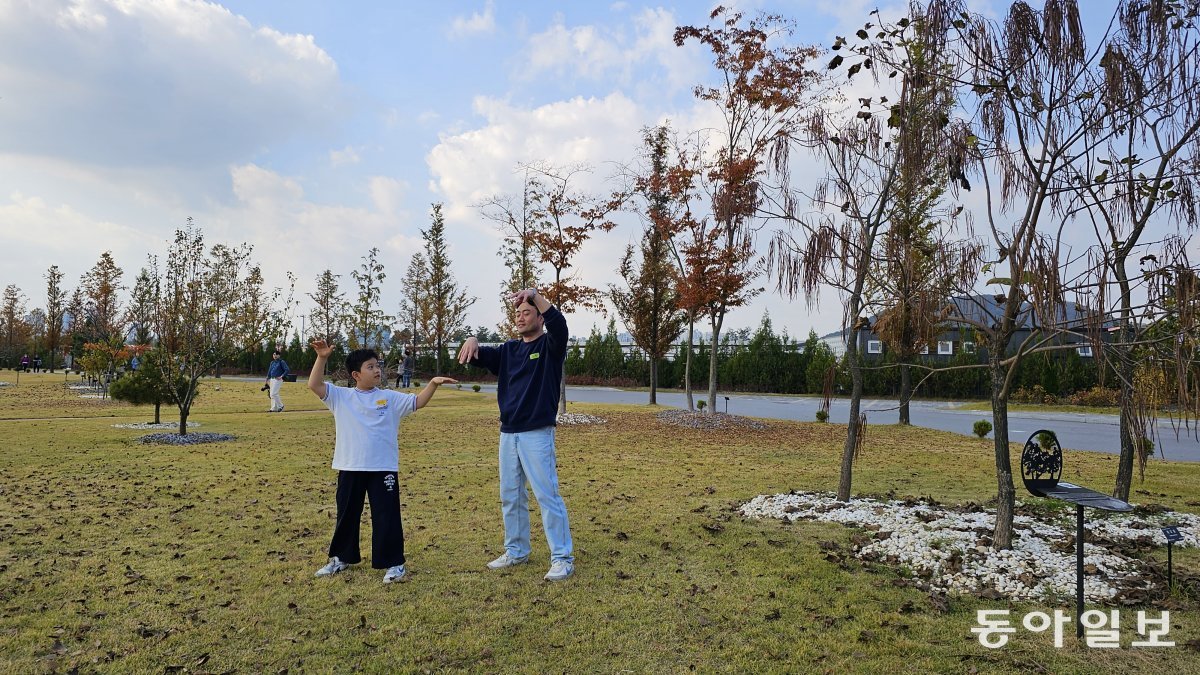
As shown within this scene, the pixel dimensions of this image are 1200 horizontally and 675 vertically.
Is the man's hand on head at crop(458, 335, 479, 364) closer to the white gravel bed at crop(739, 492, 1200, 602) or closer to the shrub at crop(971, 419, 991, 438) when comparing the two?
the white gravel bed at crop(739, 492, 1200, 602)

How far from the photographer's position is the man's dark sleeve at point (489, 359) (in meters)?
4.61

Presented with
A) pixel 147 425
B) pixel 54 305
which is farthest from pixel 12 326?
pixel 147 425

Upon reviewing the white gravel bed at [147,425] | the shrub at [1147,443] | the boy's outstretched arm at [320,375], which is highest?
the boy's outstretched arm at [320,375]

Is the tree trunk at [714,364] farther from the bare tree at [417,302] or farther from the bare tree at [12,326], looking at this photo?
the bare tree at [12,326]

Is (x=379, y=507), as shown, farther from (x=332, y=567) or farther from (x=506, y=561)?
(x=506, y=561)

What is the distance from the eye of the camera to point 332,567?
454 centimetres

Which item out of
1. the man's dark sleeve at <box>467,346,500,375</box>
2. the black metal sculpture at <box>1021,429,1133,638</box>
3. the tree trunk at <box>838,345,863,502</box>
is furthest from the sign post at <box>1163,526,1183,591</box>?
the man's dark sleeve at <box>467,346,500,375</box>

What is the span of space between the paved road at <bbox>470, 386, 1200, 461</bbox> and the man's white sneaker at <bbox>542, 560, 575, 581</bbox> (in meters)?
8.01

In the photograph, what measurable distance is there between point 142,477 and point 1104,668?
9108mm

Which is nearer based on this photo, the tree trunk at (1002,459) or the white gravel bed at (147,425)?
the tree trunk at (1002,459)

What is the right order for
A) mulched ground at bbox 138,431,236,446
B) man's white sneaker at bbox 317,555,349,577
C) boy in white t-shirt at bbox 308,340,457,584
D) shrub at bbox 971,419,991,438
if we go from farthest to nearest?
shrub at bbox 971,419,991,438, mulched ground at bbox 138,431,236,446, man's white sneaker at bbox 317,555,349,577, boy in white t-shirt at bbox 308,340,457,584

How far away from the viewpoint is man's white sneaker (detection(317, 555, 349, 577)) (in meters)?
4.50

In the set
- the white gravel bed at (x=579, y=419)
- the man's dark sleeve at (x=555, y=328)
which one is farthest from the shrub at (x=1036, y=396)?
the man's dark sleeve at (x=555, y=328)

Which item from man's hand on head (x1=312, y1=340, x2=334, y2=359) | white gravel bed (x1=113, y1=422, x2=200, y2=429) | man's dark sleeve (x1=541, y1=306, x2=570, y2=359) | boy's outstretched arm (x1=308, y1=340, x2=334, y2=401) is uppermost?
man's dark sleeve (x1=541, y1=306, x2=570, y2=359)
